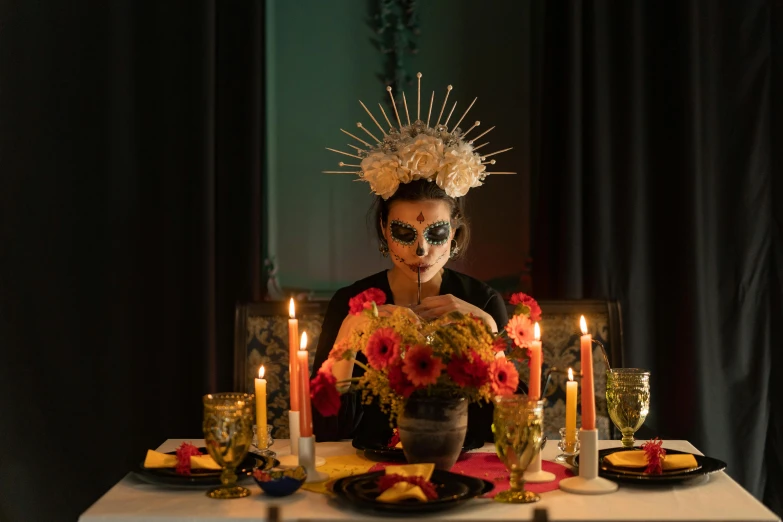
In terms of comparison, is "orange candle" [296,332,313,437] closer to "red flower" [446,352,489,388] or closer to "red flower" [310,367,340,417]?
"red flower" [310,367,340,417]

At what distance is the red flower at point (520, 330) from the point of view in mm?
1724

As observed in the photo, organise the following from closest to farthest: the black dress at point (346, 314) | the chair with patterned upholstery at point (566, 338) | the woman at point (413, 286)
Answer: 1. the woman at point (413, 286)
2. the black dress at point (346, 314)
3. the chair with patterned upholstery at point (566, 338)

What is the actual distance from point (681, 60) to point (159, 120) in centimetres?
181

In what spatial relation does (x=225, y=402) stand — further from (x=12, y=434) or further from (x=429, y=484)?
(x=12, y=434)

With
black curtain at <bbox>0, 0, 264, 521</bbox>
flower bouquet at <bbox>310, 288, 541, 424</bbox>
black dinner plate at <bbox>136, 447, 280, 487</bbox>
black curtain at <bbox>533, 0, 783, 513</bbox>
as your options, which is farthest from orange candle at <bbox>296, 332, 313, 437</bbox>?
black curtain at <bbox>533, 0, 783, 513</bbox>

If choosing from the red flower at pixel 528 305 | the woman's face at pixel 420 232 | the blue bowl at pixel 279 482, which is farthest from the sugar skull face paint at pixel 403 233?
the blue bowl at pixel 279 482

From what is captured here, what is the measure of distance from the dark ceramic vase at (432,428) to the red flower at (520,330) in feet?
0.53

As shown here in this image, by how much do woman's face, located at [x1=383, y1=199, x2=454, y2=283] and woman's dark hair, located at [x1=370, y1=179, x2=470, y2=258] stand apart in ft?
0.05

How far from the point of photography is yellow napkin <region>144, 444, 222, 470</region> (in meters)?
1.71

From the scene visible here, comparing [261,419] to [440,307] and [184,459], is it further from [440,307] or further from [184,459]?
[440,307]

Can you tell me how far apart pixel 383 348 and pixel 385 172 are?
747 millimetres

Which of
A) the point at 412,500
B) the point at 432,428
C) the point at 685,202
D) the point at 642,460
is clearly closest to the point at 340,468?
Result: the point at 432,428

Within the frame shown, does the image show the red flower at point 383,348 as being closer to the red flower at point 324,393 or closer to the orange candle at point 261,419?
the red flower at point 324,393

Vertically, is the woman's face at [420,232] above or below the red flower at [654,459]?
above
